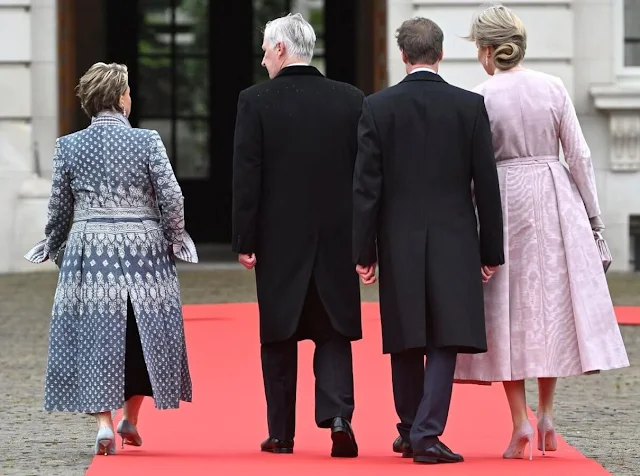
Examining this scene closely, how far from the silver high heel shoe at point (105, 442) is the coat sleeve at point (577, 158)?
82.3 inches

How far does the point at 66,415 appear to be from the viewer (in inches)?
343

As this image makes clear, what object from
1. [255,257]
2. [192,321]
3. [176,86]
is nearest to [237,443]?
[255,257]

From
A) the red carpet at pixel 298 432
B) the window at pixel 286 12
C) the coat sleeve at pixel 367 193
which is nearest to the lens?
the red carpet at pixel 298 432

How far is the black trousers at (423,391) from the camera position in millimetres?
6789

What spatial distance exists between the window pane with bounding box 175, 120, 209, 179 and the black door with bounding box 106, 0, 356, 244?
Answer: 0.5 inches

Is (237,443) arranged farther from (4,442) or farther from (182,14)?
(182,14)

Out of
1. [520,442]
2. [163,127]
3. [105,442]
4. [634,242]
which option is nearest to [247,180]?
[105,442]

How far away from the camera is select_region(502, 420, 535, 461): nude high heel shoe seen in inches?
275

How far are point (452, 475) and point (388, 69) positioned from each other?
439 inches

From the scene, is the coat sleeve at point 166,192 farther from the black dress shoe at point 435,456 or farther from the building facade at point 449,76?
the building facade at point 449,76

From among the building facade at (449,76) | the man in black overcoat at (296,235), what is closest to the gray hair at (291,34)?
the man in black overcoat at (296,235)

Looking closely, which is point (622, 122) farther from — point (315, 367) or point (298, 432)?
point (315, 367)

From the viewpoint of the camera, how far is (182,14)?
22625 millimetres

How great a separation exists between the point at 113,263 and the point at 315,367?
3.00ft
